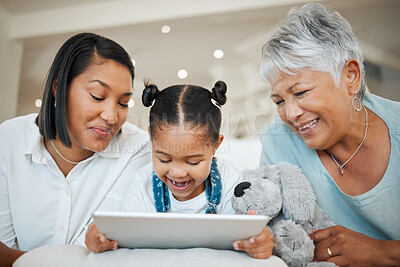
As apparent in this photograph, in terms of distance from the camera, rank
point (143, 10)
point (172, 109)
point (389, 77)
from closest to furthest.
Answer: point (172, 109), point (389, 77), point (143, 10)

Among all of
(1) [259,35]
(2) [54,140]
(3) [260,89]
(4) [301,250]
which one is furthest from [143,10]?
(4) [301,250]

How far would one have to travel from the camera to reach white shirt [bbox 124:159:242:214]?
1.45m

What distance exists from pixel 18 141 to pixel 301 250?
1.27m

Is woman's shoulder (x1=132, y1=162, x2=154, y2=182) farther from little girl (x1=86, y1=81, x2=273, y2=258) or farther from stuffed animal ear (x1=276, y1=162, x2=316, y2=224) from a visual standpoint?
stuffed animal ear (x1=276, y1=162, x2=316, y2=224)

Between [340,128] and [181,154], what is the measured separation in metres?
0.69

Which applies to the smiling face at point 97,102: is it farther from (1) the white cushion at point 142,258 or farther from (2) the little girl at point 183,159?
(1) the white cushion at point 142,258

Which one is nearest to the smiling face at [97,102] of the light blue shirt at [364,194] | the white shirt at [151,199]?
the white shirt at [151,199]

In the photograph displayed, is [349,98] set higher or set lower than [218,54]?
lower

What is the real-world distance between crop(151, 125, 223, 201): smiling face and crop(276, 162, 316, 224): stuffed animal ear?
312mm

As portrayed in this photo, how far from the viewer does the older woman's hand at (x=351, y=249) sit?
49.6 inches

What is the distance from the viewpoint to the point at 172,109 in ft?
4.46

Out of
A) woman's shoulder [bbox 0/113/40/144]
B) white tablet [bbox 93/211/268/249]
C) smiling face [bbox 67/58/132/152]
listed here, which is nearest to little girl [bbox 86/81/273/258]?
smiling face [bbox 67/58/132/152]

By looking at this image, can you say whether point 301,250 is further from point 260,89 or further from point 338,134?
point 260,89

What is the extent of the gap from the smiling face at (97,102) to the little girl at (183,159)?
13 centimetres
